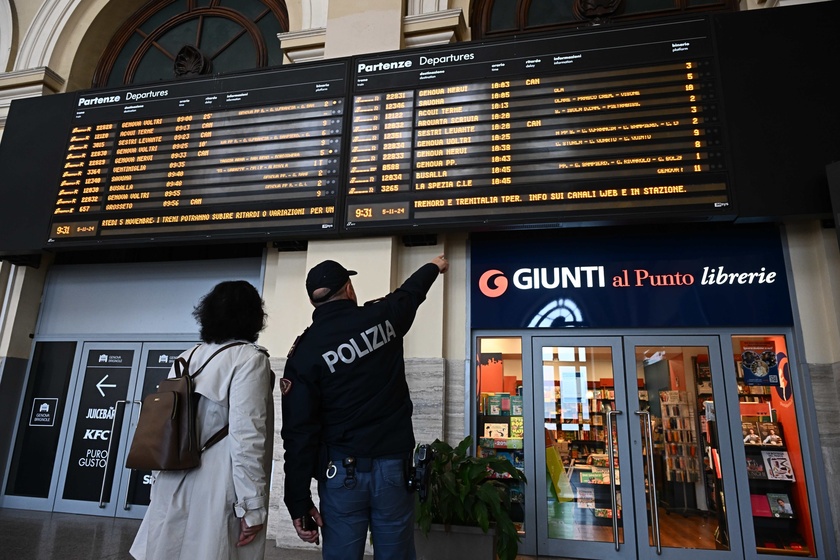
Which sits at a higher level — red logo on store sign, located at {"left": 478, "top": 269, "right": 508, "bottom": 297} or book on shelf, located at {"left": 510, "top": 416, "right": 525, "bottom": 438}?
red logo on store sign, located at {"left": 478, "top": 269, "right": 508, "bottom": 297}

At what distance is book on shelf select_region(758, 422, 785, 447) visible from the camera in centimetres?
399

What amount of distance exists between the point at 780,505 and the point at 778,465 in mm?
274

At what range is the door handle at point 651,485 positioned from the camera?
3.94 meters

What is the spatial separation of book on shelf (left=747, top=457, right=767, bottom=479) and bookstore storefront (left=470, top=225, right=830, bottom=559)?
1 centimetres

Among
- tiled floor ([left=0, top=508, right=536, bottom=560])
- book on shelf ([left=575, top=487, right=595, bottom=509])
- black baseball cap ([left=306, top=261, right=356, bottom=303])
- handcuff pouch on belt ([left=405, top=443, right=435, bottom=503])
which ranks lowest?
tiled floor ([left=0, top=508, right=536, bottom=560])

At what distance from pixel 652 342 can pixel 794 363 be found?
99cm

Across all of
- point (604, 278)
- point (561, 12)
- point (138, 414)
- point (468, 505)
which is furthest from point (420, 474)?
point (561, 12)

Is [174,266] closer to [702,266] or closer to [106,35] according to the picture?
[106,35]

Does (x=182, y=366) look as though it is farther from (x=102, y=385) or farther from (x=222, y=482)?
(x=102, y=385)

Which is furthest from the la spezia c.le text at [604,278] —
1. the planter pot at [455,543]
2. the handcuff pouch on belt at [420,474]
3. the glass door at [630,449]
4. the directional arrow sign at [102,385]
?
the directional arrow sign at [102,385]

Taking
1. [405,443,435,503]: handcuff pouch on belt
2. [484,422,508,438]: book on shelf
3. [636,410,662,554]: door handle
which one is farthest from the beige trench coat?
[636,410,662,554]: door handle

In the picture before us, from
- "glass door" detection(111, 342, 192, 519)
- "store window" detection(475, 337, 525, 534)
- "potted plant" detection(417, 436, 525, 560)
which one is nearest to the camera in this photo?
"potted plant" detection(417, 436, 525, 560)

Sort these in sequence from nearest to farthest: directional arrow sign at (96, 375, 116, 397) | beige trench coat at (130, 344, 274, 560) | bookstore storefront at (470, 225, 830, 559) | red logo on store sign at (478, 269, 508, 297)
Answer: beige trench coat at (130, 344, 274, 560) → bookstore storefront at (470, 225, 830, 559) → red logo on store sign at (478, 269, 508, 297) → directional arrow sign at (96, 375, 116, 397)

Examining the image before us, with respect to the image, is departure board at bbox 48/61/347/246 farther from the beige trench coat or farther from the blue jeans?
the blue jeans
